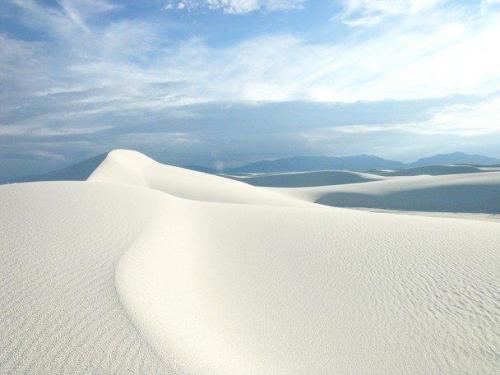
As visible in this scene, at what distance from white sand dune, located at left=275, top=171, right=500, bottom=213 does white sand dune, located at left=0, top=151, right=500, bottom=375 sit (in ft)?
82.9

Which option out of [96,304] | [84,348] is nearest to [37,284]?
[96,304]

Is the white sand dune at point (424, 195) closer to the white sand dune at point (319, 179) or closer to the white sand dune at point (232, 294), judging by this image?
the white sand dune at point (232, 294)

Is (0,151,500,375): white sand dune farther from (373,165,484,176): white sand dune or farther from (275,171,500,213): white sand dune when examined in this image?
(373,165,484,176): white sand dune

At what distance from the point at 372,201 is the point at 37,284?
119 ft

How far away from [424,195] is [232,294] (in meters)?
35.5

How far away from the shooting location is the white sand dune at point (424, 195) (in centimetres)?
3416

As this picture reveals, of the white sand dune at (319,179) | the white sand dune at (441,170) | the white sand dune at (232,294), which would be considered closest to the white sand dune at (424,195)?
the white sand dune at (232,294)

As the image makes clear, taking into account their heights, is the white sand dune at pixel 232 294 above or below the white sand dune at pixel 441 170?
above

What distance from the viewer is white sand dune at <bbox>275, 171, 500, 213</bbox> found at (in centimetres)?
3416

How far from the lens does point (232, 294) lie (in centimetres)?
720

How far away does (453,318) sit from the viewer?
248 inches

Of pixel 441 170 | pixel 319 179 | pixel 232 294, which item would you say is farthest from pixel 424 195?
pixel 441 170

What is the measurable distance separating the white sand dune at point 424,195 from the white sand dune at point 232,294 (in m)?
25.3

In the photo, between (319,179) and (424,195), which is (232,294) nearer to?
(424,195)
